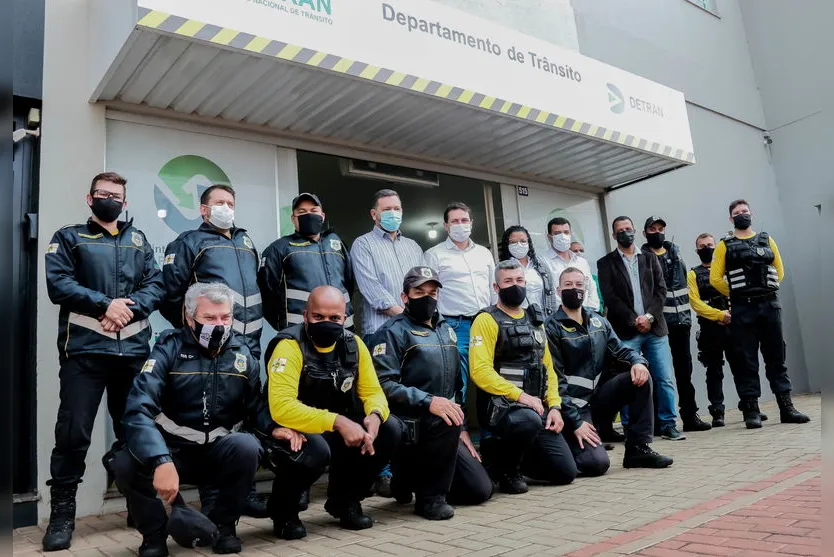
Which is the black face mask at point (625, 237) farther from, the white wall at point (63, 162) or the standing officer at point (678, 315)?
the white wall at point (63, 162)

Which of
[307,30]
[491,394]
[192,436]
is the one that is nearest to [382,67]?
[307,30]

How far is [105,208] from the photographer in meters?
4.05

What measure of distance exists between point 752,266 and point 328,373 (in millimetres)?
5031

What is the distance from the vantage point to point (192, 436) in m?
3.46

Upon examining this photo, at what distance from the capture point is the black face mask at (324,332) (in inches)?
147

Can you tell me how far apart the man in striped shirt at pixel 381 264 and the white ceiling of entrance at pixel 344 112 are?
95 cm

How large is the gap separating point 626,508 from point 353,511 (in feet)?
5.29

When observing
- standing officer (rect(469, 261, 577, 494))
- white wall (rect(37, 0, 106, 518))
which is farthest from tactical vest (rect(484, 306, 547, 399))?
white wall (rect(37, 0, 106, 518))

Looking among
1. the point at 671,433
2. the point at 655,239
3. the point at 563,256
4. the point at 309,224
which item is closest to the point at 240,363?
the point at 309,224

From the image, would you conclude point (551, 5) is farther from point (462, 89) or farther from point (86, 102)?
point (86, 102)

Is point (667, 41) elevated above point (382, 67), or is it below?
above

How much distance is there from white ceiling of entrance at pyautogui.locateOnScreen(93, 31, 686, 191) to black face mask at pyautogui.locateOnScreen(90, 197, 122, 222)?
43.8 inches

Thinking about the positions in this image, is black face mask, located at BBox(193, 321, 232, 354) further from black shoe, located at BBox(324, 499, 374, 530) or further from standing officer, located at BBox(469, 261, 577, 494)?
standing officer, located at BBox(469, 261, 577, 494)

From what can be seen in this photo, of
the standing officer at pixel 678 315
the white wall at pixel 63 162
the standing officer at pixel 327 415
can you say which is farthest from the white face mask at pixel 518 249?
the white wall at pixel 63 162
